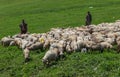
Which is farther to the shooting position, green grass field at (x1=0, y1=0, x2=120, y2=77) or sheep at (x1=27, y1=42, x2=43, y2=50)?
sheep at (x1=27, y1=42, x2=43, y2=50)

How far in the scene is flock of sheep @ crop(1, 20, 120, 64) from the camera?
1920cm

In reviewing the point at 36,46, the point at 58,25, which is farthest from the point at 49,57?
the point at 58,25

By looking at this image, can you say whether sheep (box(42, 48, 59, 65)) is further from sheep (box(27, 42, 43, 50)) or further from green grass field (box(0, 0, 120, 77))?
sheep (box(27, 42, 43, 50))

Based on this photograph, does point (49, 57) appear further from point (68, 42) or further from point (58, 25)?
point (58, 25)

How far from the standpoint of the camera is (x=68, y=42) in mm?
20984

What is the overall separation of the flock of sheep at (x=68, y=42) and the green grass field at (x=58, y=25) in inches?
18.0

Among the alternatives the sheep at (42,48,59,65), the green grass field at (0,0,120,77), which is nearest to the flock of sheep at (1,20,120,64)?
the sheep at (42,48,59,65)

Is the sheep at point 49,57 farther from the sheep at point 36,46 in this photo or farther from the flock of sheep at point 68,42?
the sheep at point 36,46

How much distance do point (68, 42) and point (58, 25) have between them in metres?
18.4

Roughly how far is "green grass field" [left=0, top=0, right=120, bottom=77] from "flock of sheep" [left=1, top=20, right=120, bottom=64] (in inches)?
18.0

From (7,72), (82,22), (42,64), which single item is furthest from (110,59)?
(82,22)

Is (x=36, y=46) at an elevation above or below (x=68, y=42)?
below

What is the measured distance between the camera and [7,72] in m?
20.1

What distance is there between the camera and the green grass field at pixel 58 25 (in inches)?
689
